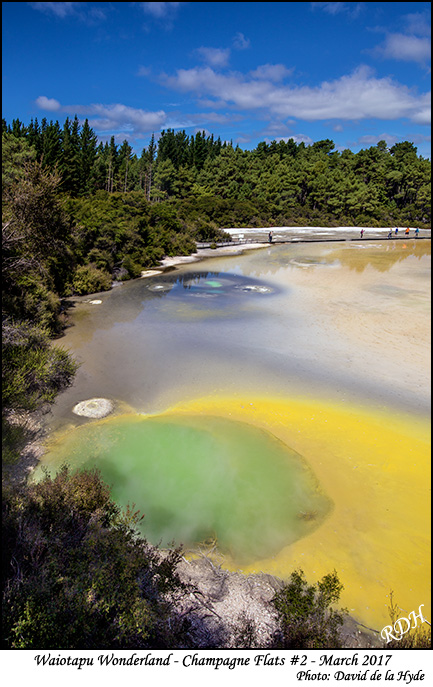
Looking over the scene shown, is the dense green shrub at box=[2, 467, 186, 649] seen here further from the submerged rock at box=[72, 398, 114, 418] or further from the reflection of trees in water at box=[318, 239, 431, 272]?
the reflection of trees in water at box=[318, 239, 431, 272]

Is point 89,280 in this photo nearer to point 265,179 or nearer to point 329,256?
point 329,256

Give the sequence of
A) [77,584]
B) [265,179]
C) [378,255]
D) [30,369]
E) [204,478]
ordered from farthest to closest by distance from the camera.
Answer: [265,179], [378,255], [30,369], [204,478], [77,584]

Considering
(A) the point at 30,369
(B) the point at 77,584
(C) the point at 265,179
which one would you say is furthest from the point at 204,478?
(C) the point at 265,179

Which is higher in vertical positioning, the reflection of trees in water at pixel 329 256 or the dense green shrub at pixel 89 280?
the reflection of trees in water at pixel 329 256

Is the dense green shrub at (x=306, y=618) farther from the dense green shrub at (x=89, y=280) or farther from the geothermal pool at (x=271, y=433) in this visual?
the dense green shrub at (x=89, y=280)

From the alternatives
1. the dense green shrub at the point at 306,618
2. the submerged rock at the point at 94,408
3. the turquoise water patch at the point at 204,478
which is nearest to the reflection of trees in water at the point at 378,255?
the turquoise water patch at the point at 204,478

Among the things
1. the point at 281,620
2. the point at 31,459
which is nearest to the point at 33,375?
the point at 31,459
